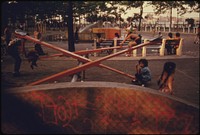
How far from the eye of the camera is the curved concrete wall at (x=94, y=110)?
4.22m

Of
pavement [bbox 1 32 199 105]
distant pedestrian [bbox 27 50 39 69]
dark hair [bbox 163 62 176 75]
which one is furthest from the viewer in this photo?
distant pedestrian [bbox 27 50 39 69]

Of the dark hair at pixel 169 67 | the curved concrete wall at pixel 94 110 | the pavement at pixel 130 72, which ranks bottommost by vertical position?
the pavement at pixel 130 72

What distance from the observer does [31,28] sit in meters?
44.4

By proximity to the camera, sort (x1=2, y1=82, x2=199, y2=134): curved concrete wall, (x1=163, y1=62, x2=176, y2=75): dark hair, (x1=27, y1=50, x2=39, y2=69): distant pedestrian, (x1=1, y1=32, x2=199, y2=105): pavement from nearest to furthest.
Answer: (x1=2, y1=82, x2=199, y2=134): curved concrete wall, (x1=163, y1=62, x2=176, y2=75): dark hair, (x1=1, y1=32, x2=199, y2=105): pavement, (x1=27, y1=50, x2=39, y2=69): distant pedestrian

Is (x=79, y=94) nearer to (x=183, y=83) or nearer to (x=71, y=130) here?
(x=71, y=130)

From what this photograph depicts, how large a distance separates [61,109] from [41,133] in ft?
1.61

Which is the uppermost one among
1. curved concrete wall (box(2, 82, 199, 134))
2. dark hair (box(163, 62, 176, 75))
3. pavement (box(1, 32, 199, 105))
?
dark hair (box(163, 62, 176, 75))

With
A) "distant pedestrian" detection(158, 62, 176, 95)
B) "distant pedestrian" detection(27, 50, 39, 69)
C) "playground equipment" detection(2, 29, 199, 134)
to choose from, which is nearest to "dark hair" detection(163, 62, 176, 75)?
"distant pedestrian" detection(158, 62, 176, 95)

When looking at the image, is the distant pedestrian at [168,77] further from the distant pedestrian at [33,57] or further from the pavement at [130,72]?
the distant pedestrian at [33,57]

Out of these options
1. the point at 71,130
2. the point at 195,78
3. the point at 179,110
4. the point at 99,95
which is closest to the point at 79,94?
the point at 99,95

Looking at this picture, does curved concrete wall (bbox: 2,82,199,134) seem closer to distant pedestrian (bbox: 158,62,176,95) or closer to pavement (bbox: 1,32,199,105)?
distant pedestrian (bbox: 158,62,176,95)

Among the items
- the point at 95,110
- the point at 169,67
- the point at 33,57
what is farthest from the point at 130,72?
the point at 95,110

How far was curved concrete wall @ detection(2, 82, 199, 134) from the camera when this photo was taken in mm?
4223

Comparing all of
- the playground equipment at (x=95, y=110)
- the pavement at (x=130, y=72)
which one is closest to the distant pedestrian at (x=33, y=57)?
the pavement at (x=130, y=72)
